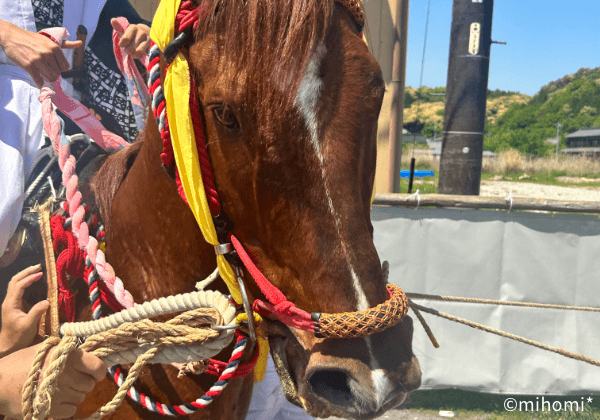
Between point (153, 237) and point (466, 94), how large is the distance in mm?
4030

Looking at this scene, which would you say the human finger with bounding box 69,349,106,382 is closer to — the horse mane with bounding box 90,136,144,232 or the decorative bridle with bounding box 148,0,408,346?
the decorative bridle with bounding box 148,0,408,346

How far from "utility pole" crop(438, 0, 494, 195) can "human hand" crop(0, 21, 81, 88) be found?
3.91 metres

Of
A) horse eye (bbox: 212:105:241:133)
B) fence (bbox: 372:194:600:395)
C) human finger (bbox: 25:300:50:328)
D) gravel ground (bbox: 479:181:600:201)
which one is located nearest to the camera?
horse eye (bbox: 212:105:241:133)

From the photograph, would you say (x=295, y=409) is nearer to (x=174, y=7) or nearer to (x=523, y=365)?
(x=174, y=7)

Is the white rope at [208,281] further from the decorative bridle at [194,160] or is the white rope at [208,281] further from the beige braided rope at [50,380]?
the beige braided rope at [50,380]

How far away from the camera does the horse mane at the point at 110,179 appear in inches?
64.2

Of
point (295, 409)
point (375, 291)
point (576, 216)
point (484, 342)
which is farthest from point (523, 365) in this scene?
point (375, 291)

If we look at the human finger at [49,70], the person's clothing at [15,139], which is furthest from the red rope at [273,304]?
the human finger at [49,70]

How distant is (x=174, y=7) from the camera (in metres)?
1.24

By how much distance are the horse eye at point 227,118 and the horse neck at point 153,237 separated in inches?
11.3

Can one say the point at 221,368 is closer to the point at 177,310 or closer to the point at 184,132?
the point at 177,310

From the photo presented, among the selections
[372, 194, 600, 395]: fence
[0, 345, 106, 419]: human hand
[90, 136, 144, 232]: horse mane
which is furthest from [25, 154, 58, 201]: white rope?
[372, 194, 600, 395]: fence

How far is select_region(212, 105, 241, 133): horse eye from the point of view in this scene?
1.17m

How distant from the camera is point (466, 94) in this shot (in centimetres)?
465
